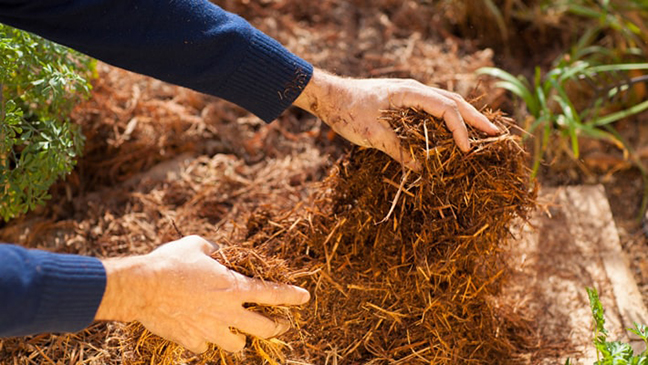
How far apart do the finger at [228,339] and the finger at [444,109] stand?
83 cm

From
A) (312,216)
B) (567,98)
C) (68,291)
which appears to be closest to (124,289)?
(68,291)

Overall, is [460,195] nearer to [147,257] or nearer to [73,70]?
[147,257]

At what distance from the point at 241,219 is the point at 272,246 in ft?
1.12

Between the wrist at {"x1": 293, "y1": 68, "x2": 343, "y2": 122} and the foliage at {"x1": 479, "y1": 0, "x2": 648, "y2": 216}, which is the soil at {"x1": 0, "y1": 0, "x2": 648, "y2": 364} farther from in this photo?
the wrist at {"x1": 293, "y1": 68, "x2": 343, "y2": 122}

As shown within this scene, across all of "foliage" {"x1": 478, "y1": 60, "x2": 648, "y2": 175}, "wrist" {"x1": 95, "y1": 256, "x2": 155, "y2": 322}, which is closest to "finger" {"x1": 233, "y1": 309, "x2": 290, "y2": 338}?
"wrist" {"x1": 95, "y1": 256, "x2": 155, "y2": 322}

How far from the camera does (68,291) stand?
1.46 metres

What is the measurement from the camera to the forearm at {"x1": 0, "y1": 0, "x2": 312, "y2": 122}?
181cm

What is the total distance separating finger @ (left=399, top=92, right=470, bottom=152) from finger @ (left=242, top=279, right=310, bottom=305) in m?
0.64

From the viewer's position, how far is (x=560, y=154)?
10.2ft

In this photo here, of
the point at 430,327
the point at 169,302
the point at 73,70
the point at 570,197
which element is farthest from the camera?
the point at 570,197

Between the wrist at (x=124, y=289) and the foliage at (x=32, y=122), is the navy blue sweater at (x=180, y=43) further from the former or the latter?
the wrist at (x=124, y=289)

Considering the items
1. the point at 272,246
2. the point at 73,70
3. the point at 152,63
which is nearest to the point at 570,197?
the point at 272,246

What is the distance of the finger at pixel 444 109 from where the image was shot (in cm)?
178

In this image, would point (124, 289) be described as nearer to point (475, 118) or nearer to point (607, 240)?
point (475, 118)
